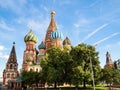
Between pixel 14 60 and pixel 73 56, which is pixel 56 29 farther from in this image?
pixel 73 56

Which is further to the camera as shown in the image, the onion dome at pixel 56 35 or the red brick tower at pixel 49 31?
the red brick tower at pixel 49 31

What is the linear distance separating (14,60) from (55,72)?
4763 centimetres

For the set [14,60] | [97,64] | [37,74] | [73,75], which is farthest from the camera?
[14,60]

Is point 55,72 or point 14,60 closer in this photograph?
point 55,72

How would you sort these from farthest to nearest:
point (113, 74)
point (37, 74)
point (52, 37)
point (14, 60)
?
point (14, 60) → point (52, 37) → point (113, 74) → point (37, 74)

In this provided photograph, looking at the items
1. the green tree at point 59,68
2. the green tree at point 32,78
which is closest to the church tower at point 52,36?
the green tree at point 32,78

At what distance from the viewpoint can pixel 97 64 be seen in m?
41.5

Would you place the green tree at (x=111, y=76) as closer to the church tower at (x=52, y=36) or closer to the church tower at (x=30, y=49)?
the church tower at (x=52, y=36)

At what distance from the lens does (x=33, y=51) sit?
259 ft

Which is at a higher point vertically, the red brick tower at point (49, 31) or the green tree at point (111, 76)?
the red brick tower at point (49, 31)

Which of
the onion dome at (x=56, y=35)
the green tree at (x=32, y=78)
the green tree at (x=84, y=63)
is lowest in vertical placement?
the green tree at (x=32, y=78)

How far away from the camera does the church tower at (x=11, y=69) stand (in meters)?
82.2

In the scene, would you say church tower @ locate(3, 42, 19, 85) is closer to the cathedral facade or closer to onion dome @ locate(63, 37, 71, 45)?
the cathedral facade

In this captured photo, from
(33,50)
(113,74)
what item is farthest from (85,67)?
(33,50)
